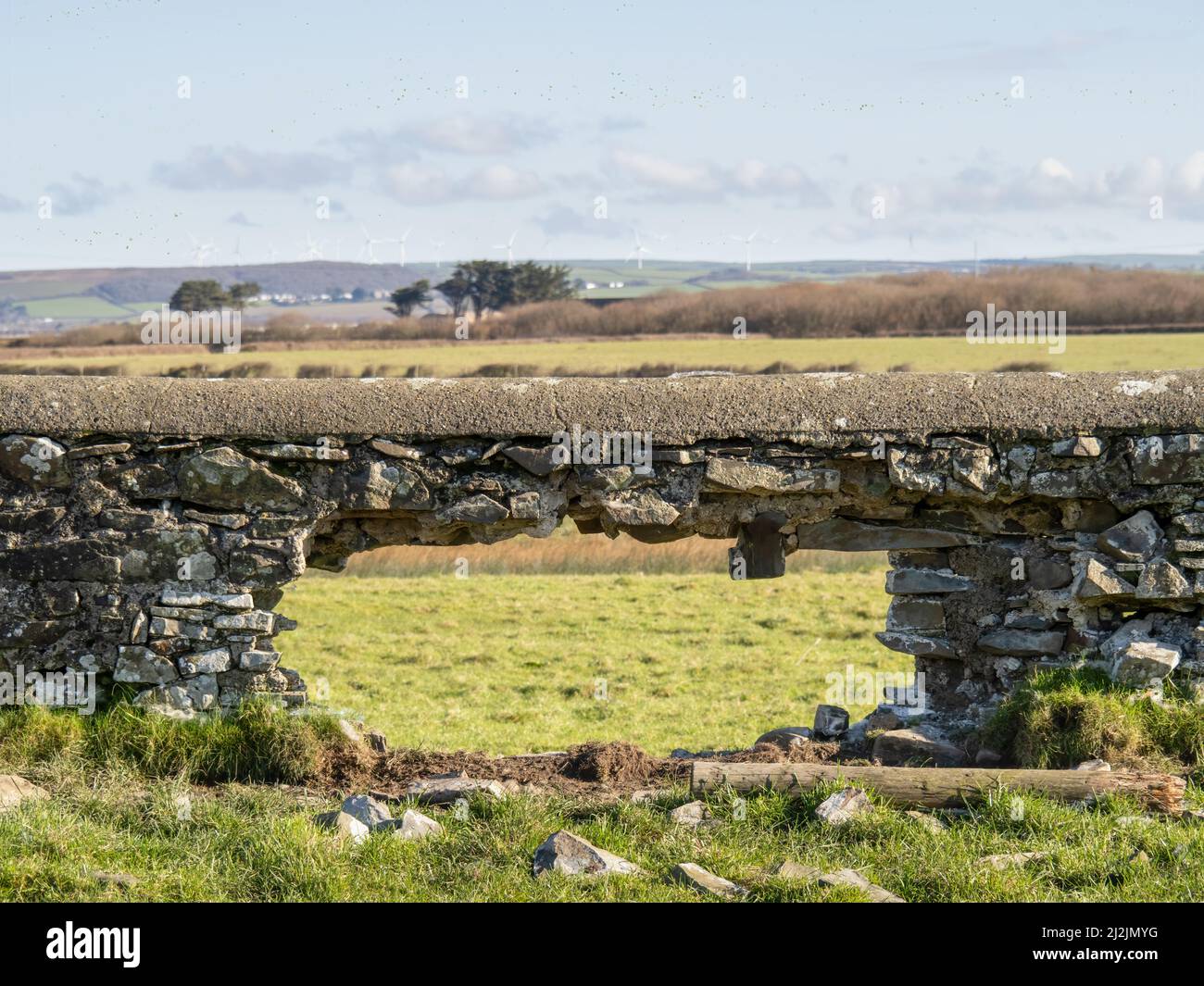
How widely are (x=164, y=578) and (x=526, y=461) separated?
1.93 metres

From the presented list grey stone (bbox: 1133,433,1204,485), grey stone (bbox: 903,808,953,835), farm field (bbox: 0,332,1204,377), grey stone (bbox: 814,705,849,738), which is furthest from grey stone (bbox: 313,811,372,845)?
farm field (bbox: 0,332,1204,377)

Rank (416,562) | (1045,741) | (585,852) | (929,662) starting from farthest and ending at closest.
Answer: (416,562), (929,662), (1045,741), (585,852)

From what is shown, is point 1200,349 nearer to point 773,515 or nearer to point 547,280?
point 547,280

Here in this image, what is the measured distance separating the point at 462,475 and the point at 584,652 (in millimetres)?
5472

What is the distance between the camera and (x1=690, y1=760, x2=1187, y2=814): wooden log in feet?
17.6

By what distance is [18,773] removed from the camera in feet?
19.7

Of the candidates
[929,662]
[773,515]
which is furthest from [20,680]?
[929,662]

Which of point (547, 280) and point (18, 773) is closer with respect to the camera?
point (18, 773)

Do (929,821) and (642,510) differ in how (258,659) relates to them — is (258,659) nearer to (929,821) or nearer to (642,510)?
(642,510)

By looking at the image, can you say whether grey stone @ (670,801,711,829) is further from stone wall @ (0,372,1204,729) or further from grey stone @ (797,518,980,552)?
grey stone @ (797,518,980,552)

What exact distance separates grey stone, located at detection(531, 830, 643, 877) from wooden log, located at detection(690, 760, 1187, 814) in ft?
2.59

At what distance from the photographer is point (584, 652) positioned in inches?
460

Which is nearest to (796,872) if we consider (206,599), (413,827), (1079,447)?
(413,827)

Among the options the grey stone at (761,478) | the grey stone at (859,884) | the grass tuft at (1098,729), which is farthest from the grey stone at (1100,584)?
the grey stone at (859,884)
